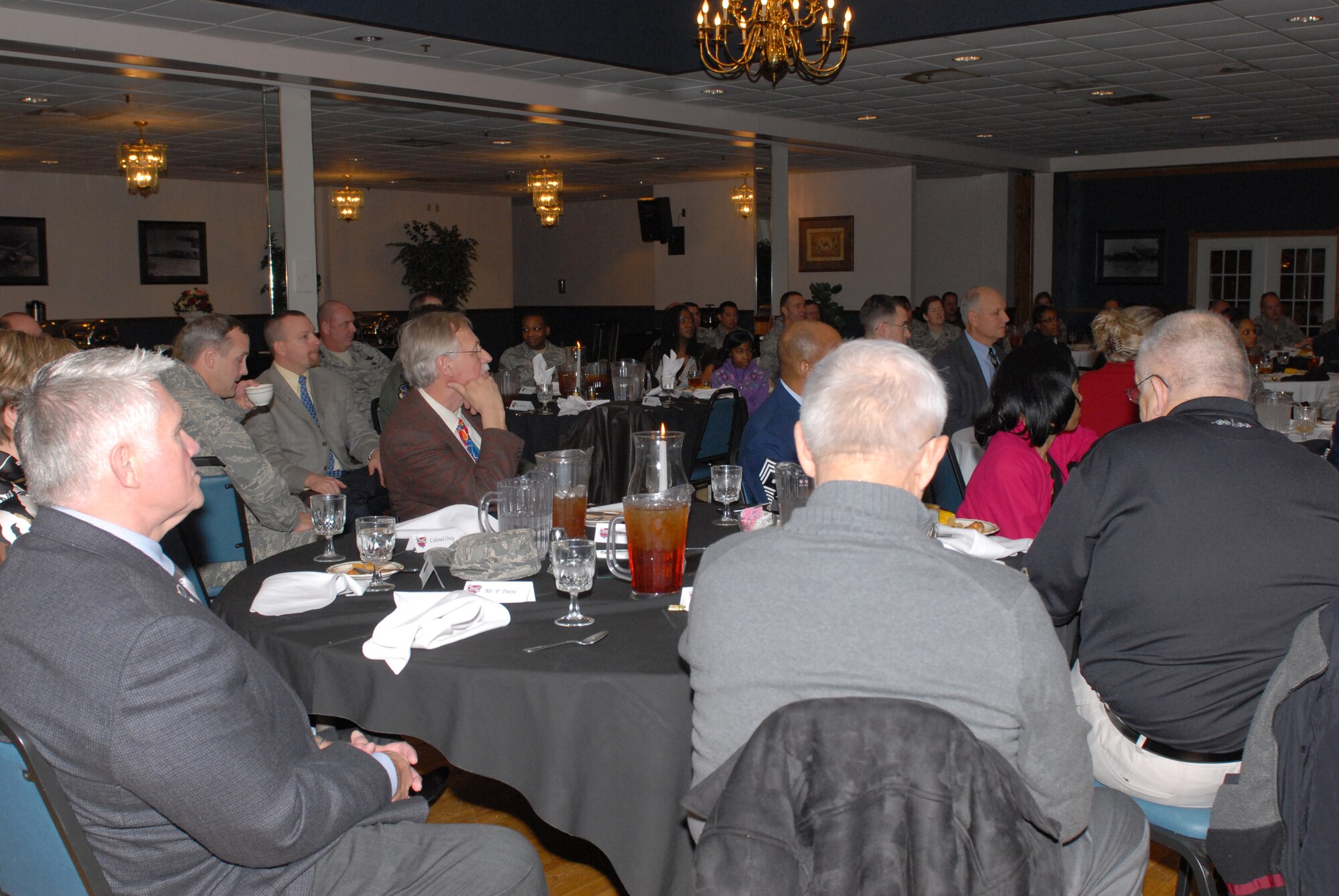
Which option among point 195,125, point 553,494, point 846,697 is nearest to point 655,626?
point 553,494

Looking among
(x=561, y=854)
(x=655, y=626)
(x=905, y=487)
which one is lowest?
(x=561, y=854)

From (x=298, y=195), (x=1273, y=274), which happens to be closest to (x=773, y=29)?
(x=298, y=195)

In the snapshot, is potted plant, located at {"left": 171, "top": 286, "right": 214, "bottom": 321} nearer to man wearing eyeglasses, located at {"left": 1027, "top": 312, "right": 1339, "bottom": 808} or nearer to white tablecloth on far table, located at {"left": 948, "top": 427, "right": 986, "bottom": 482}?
white tablecloth on far table, located at {"left": 948, "top": 427, "right": 986, "bottom": 482}

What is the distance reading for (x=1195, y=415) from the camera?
213 centimetres

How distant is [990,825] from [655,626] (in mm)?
961

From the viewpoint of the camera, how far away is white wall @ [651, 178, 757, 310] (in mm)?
16766

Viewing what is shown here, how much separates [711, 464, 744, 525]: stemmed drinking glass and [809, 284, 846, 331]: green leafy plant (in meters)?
10.4

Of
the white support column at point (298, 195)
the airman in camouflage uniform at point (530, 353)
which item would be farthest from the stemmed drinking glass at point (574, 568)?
the white support column at point (298, 195)

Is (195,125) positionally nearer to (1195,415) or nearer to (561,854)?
(561,854)

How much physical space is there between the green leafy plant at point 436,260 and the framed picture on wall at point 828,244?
5.73 metres

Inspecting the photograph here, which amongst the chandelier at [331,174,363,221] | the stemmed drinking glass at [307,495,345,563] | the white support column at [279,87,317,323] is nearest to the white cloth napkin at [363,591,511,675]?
the stemmed drinking glass at [307,495,345,563]

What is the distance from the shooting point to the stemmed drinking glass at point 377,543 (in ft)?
7.77

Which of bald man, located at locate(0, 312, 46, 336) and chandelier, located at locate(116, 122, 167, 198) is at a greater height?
chandelier, located at locate(116, 122, 167, 198)

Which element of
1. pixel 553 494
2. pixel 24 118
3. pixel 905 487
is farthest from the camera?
pixel 24 118
